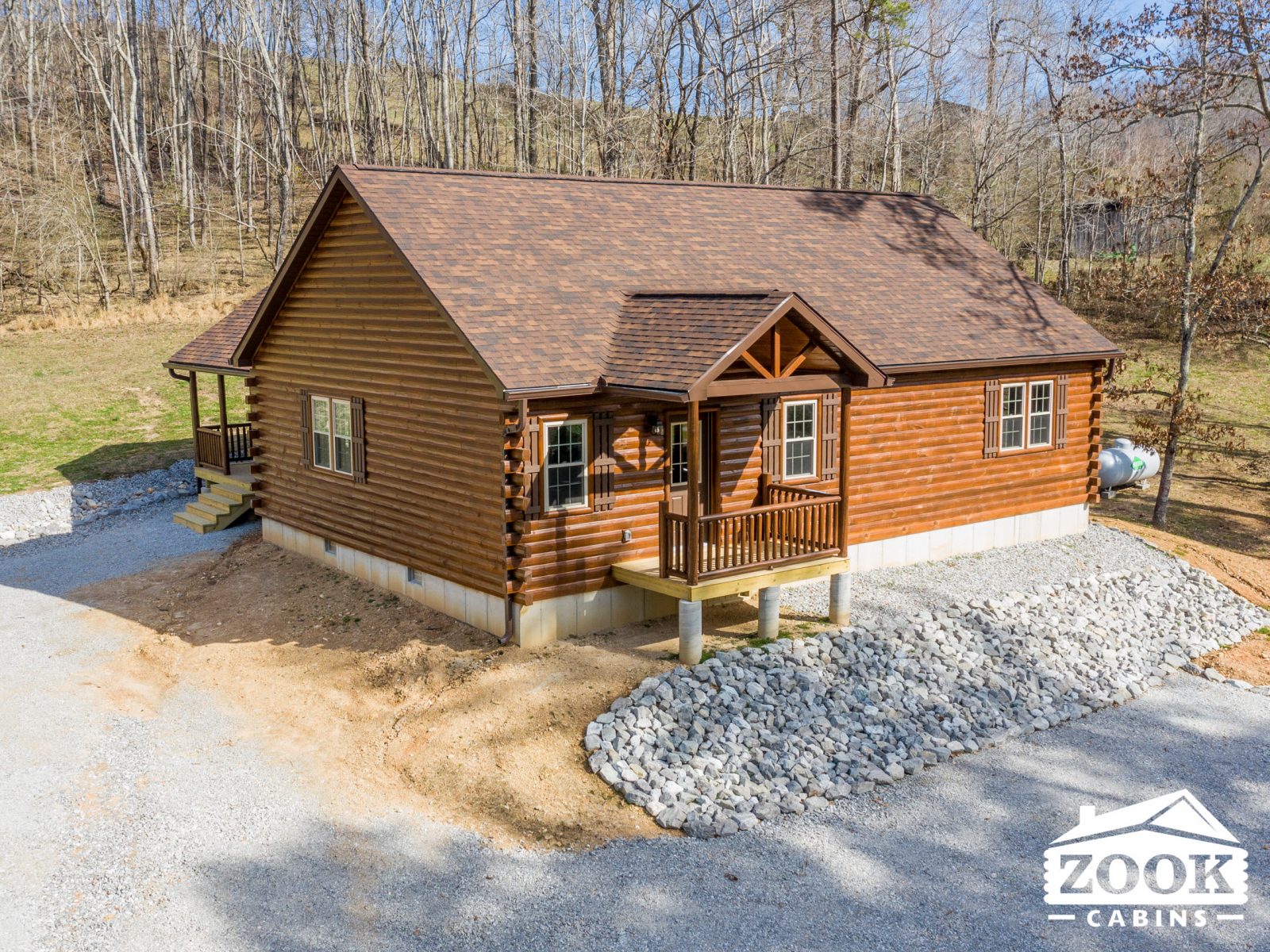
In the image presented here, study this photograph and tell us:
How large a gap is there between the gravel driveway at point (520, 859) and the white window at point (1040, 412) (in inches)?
262

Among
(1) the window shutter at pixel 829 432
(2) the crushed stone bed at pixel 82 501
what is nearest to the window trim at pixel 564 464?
(1) the window shutter at pixel 829 432

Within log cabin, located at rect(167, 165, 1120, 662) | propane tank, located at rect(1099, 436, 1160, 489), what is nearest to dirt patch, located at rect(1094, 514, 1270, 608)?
log cabin, located at rect(167, 165, 1120, 662)

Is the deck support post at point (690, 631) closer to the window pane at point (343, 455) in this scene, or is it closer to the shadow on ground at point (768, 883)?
the shadow on ground at point (768, 883)

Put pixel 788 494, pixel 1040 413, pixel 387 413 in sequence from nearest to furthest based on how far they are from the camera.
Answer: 1. pixel 788 494
2. pixel 387 413
3. pixel 1040 413

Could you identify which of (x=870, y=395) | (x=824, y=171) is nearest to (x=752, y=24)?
(x=824, y=171)

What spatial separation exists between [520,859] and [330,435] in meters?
8.90

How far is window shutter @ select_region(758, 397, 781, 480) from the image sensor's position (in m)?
15.1

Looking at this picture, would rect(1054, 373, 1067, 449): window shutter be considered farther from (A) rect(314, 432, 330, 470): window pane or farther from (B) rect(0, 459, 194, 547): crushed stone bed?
(B) rect(0, 459, 194, 547): crushed stone bed

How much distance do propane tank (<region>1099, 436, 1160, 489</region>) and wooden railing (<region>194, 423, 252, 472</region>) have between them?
1724 centimetres

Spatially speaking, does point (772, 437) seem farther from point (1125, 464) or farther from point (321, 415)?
point (1125, 464)

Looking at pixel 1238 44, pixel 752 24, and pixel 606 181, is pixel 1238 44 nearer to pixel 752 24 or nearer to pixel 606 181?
pixel 606 181

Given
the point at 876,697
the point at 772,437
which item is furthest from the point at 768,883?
the point at 772,437

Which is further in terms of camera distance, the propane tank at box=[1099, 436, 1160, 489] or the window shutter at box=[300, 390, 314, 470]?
the propane tank at box=[1099, 436, 1160, 489]

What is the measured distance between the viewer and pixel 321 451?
55.6ft
